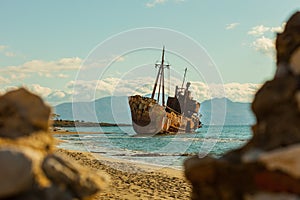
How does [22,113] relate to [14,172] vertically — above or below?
above

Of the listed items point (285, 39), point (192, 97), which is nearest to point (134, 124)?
point (192, 97)

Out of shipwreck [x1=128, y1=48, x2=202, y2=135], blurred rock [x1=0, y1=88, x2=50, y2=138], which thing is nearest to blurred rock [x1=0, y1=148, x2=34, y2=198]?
blurred rock [x1=0, y1=88, x2=50, y2=138]

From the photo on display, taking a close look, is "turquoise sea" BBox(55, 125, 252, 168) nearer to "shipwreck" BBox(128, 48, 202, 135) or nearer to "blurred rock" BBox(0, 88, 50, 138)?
"shipwreck" BBox(128, 48, 202, 135)

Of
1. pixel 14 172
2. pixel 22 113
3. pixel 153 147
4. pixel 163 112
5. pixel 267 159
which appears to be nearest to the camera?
pixel 14 172

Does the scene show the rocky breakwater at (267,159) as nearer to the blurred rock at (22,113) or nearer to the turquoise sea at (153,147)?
the blurred rock at (22,113)

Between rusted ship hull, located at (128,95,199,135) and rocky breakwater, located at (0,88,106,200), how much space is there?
6283 cm

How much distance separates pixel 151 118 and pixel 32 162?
216 feet

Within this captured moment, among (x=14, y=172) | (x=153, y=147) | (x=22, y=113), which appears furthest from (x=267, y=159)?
(x=153, y=147)

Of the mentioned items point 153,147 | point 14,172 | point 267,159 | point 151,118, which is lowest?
point 153,147

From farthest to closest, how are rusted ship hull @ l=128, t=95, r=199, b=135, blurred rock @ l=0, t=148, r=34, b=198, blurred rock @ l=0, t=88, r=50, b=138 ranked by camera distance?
1. rusted ship hull @ l=128, t=95, r=199, b=135
2. blurred rock @ l=0, t=88, r=50, b=138
3. blurred rock @ l=0, t=148, r=34, b=198

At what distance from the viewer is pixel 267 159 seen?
297 cm

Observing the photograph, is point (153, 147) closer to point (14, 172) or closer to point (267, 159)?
point (267, 159)

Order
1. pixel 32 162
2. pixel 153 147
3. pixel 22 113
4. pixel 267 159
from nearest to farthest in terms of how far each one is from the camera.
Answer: pixel 32 162
pixel 267 159
pixel 22 113
pixel 153 147

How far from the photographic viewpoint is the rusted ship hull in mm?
66625
